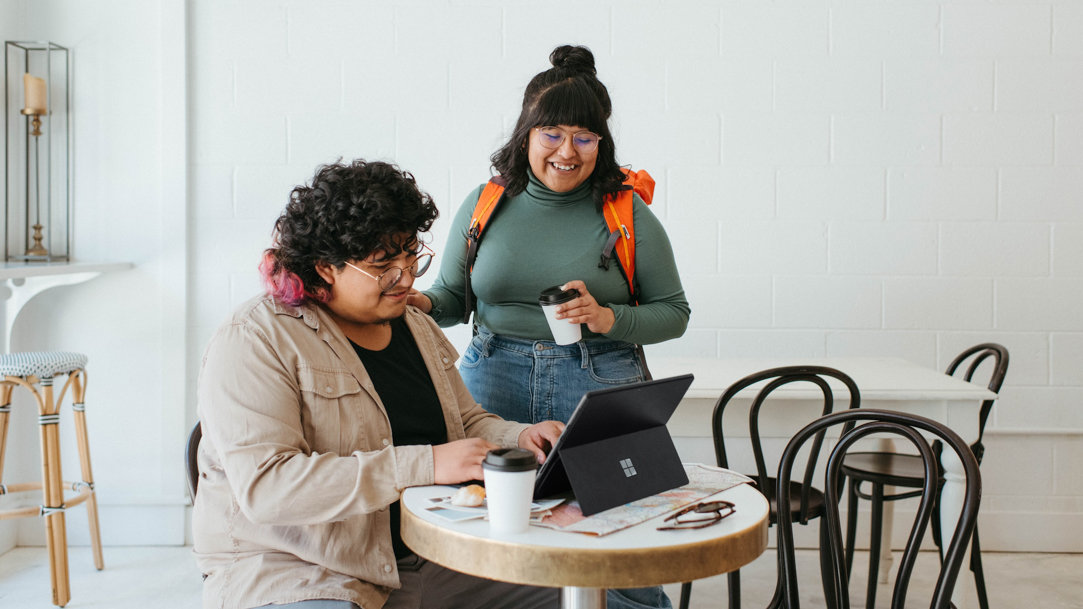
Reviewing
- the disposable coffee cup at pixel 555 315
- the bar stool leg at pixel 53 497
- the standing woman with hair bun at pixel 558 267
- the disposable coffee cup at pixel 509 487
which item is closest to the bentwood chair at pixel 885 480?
the standing woman with hair bun at pixel 558 267

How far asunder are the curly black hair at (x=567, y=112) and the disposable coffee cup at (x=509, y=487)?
101cm

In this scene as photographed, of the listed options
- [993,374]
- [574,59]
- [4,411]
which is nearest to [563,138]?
[574,59]

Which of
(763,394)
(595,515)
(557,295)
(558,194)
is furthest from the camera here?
(763,394)

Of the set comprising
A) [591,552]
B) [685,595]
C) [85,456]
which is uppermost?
[591,552]

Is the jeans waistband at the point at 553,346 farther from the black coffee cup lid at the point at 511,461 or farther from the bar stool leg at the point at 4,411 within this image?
the bar stool leg at the point at 4,411

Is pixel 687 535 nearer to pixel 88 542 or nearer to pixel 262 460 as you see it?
pixel 262 460

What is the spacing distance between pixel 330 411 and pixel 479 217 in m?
0.81

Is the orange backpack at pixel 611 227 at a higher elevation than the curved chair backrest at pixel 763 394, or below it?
higher

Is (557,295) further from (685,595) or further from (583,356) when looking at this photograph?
(685,595)

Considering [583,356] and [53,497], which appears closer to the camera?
[583,356]

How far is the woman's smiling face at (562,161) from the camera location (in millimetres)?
2027

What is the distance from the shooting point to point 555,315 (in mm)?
1905

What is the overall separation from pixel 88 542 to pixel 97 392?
22.6 inches

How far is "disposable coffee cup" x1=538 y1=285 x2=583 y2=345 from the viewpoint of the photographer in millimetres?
1882
